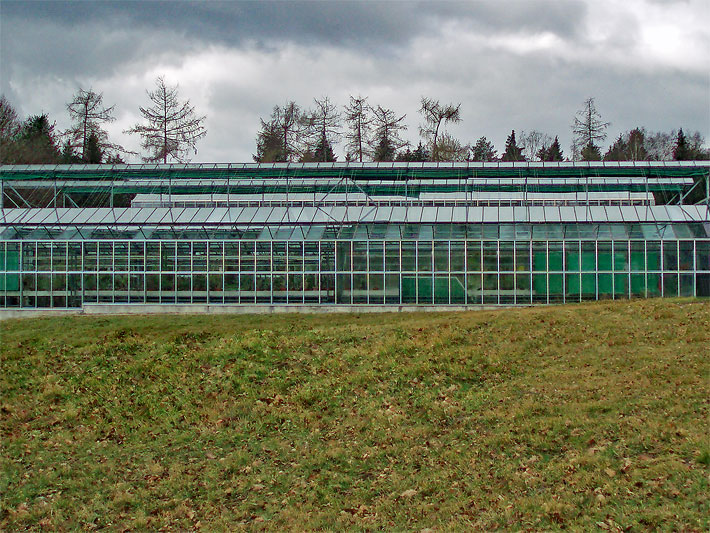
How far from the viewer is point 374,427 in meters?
13.5

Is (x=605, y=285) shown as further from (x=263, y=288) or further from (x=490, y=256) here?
(x=263, y=288)

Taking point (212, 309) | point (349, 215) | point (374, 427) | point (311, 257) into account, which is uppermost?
point (349, 215)

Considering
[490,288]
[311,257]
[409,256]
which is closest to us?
[490,288]

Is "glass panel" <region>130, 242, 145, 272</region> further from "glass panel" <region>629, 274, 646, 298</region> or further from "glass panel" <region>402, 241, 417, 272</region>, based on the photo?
"glass panel" <region>629, 274, 646, 298</region>

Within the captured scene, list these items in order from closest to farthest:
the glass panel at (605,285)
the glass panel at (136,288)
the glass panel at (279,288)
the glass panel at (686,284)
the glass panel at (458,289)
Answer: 1. the glass panel at (686,284)
2. the glass panel at (605,285)
3. the glass panel at (458,289)
4. the glass panel at (279,288)
5. the glass panel at (136,288)

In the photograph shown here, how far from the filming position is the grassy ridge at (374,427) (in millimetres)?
10078

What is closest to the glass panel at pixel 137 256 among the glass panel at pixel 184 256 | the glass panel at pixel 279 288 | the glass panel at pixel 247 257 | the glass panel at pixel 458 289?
the glass panel at pixel 184 256

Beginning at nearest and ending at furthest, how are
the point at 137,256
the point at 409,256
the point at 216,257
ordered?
the point at 409,256, the point at 216,257, the point at 137,256

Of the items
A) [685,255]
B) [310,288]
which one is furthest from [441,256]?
[685,255]

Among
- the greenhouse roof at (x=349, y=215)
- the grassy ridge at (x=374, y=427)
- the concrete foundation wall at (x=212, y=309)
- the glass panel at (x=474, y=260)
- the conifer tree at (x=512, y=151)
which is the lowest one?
the grassy ridge at (x=374, y=427)

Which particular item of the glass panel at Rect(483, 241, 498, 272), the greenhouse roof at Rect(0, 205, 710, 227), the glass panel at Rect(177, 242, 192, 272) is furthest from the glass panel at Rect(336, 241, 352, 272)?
the glass panel at Rect(177, 242, 192, 272)

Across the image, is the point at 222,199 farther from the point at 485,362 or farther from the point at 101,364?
the point at 485,362

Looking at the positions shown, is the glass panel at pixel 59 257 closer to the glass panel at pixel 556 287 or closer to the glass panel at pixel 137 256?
the glass panel at pixel 137 256

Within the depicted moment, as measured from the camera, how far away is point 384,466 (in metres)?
11.8
